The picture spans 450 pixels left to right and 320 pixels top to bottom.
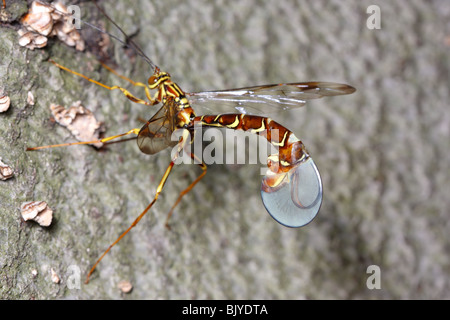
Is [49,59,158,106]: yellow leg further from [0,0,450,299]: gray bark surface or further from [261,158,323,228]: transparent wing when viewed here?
[261,158,323,228]: transparent wing

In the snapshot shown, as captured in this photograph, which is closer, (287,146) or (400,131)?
(287,146)

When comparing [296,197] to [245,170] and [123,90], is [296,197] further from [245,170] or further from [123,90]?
[123,90]

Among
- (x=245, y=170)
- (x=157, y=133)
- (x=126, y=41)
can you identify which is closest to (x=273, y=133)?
(x=245, y=170)

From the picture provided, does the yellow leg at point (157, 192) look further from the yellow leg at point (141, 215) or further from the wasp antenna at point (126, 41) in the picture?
the wasp antenna at point (126, 41)

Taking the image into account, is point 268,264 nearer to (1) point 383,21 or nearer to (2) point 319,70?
(2) point 319,70

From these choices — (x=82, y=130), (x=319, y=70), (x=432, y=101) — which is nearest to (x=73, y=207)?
(x=82, y=130)

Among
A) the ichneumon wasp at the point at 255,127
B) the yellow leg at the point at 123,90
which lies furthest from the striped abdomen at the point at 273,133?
the yellow leg at the point at 123,90
